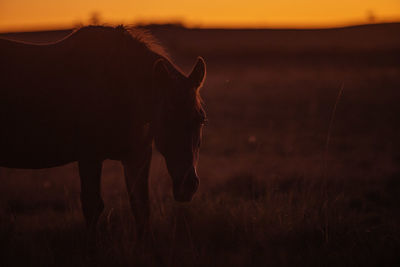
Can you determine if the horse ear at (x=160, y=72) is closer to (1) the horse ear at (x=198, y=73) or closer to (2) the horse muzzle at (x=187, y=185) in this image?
(1) the horse ear at (x=198, y=73)

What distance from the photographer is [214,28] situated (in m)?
75.0

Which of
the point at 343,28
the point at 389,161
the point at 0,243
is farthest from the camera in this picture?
the point at 343,28

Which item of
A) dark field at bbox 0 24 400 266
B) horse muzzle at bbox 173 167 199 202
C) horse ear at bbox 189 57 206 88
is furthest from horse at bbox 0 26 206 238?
dark field at bbox 0 24 400 266

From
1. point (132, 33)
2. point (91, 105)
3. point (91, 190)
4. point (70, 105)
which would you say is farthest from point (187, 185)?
point (132, 33)

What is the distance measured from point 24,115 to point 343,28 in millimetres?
61005

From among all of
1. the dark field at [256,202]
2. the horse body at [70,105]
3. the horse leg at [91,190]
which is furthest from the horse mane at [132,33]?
the horse leg at [91,190]

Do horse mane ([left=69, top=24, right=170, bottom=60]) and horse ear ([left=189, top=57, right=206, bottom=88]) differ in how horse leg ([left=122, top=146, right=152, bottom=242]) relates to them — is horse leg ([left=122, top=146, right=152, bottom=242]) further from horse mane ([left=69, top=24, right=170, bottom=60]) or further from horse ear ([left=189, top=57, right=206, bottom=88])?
horse mane ([left=69, top=24, right=170, bottom=60])

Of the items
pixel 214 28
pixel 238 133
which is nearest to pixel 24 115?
pixel 238 133

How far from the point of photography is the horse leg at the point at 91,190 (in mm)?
3795

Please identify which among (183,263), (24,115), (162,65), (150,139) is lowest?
(183,263)

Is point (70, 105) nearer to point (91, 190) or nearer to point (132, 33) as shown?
point (91, 190)

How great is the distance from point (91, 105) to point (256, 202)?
2.31 metres

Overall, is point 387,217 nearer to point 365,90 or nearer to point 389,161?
point 389,161

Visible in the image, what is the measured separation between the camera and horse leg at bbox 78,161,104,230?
3795mm
